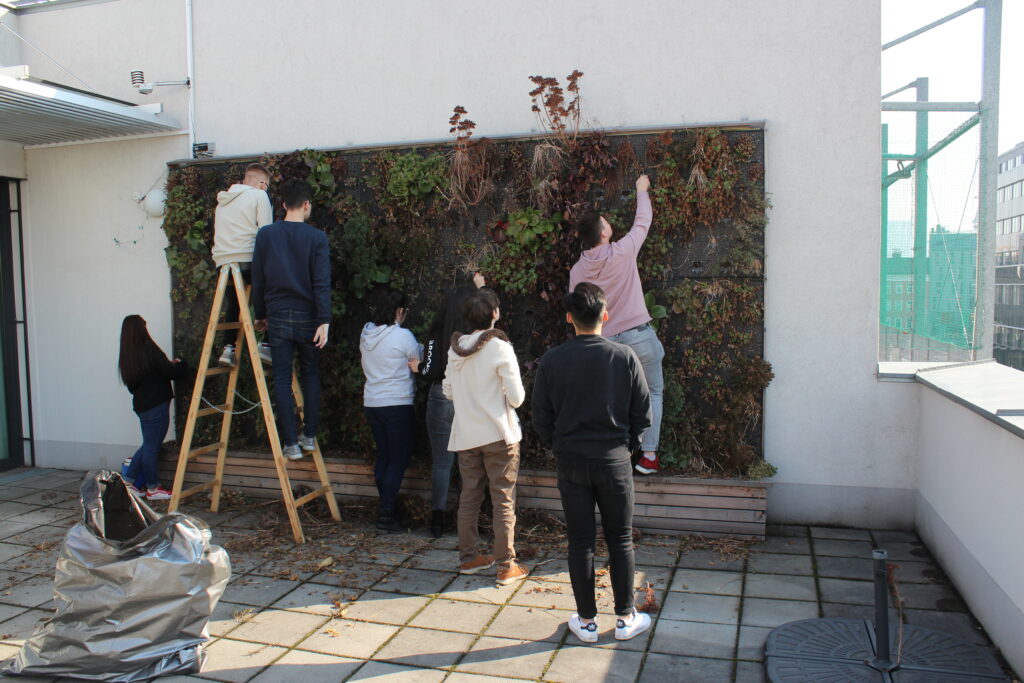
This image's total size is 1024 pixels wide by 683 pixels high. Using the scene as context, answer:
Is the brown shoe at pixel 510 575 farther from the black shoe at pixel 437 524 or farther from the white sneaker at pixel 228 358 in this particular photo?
the white sneaker at pixel 228 358

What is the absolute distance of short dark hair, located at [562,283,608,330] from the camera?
372cm

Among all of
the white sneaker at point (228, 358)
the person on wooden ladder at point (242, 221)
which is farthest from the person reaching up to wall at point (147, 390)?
the person on wooden ladder at point (242, 221)

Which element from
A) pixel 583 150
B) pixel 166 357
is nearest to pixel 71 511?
pixel 166 357

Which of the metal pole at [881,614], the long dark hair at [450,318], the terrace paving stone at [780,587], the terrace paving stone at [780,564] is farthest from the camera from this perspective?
the long dark hair at [450,318]

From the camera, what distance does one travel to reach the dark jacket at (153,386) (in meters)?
6.29

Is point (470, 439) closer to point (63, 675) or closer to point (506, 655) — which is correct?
point (506, 655)

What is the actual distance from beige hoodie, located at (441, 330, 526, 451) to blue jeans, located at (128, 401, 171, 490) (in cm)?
304

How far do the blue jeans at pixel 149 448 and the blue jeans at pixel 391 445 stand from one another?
200 centimetres

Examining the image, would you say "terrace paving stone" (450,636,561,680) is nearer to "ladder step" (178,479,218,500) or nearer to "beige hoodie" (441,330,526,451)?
"beige hoodie" (441,330,526,451)

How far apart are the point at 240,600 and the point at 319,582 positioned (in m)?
0.44

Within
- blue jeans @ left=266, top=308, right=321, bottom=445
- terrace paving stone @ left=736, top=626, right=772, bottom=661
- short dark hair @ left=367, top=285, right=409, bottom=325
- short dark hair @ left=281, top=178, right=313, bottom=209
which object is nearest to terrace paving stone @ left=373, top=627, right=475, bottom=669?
terrace paving stone @ left=736, top=626, right=772, bottom=661

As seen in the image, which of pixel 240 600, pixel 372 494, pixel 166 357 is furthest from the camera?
pixel 166 357

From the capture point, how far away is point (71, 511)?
6.14 meters

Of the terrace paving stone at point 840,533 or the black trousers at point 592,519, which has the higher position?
the black trousers at point 592,519
